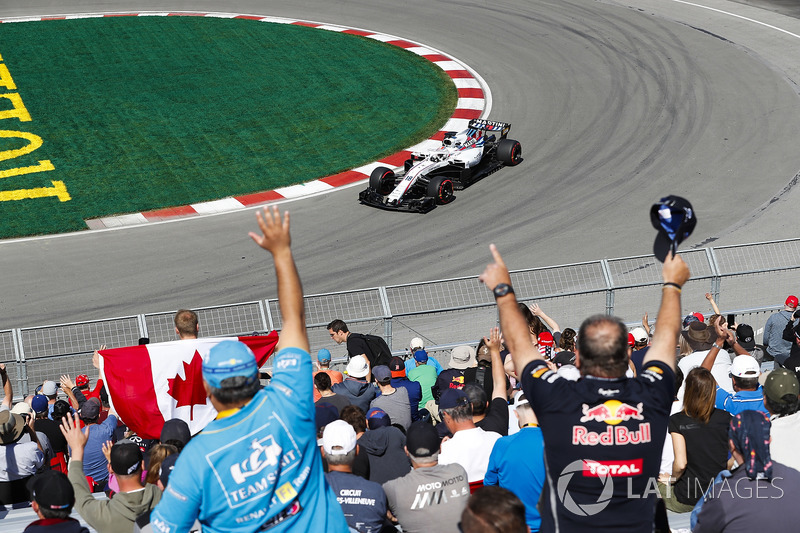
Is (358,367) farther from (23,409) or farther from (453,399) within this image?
(23,409)

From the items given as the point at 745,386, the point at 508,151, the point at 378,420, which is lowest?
the point at 745,386

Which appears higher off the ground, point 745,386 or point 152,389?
point 152,389

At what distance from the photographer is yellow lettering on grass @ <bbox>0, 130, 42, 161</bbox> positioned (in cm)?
1954

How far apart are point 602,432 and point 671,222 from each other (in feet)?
3.27

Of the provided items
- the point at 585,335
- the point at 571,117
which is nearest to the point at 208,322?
the point at 585,335

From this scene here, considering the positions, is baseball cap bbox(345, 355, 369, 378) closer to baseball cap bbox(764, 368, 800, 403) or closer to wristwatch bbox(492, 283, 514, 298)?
baseball cap bbox(764, 368, 800, 403)

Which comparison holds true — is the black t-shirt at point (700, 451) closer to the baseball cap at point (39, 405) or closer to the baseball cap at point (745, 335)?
the baseball cap at point (745, 335)

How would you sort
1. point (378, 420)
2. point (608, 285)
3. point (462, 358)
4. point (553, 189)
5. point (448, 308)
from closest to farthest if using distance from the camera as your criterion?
point (378, 420) < point (462, 358) < point (448, 308) < point (608, 285) < point (553, 189)

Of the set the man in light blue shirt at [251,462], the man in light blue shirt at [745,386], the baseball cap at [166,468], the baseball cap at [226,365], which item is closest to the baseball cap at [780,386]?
the man in light blue shirt at [745,386]

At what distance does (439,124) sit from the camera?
21141 millimetres

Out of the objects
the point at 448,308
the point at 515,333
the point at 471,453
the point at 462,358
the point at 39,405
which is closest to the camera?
the point at 515,333

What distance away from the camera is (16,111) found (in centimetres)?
2178

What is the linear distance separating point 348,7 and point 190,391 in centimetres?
2391

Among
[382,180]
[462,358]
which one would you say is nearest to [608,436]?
[462,358]
